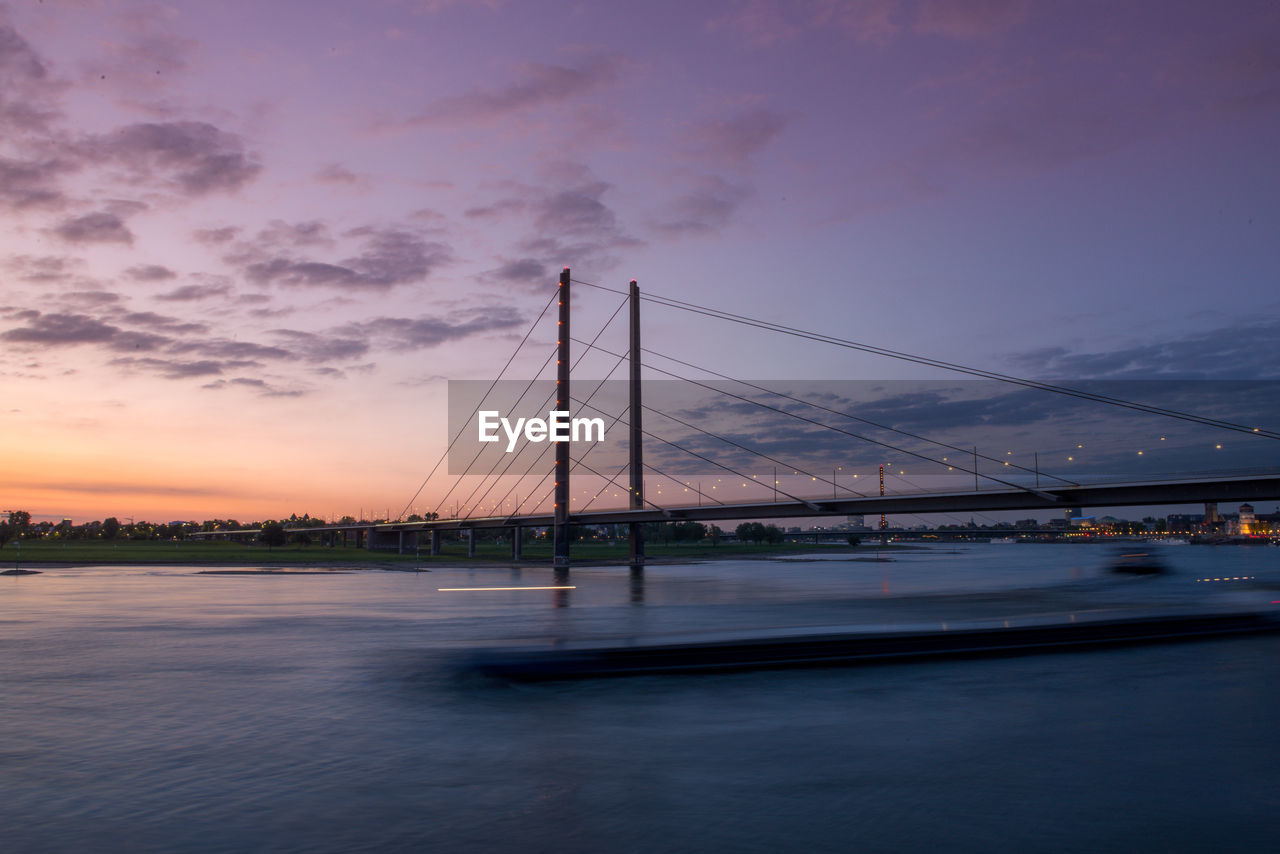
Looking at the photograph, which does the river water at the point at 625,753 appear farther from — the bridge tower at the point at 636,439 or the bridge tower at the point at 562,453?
the bridge tower at the point at 636,439

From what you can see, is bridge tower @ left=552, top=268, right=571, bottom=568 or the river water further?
bridge tower @ left=552, top=268, right=571, bottom=568

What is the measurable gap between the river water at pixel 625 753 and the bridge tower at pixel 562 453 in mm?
57945

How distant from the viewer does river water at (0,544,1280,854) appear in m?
7.07

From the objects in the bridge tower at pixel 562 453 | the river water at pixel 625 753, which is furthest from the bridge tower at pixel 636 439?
the river water at pixel 625 753

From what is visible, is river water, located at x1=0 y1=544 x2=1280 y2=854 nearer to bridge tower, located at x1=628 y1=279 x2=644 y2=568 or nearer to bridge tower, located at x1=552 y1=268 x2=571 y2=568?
bridge tower, located at x1=552 y1=268 x2=571 y2=568

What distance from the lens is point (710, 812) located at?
24.7ft

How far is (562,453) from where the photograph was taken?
261 feet

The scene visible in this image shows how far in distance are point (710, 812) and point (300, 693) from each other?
8735 mm

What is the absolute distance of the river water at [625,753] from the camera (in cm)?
707

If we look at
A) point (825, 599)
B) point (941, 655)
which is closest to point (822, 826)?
point (941, 655)

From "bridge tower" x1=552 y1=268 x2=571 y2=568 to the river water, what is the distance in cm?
5795

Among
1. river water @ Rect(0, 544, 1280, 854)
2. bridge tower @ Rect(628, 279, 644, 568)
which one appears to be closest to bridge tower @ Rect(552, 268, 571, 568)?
bridge tower @ Rect(628, 279, 644, 568)

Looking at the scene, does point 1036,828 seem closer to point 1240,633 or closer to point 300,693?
point 300,693

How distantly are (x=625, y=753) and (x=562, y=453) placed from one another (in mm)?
70215
